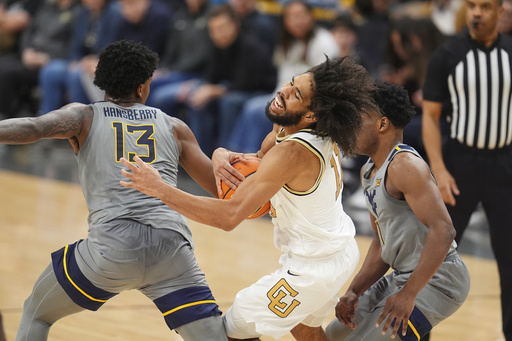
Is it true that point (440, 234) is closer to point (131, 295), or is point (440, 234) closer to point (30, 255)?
point (131, 295)

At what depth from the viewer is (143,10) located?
34.6ft

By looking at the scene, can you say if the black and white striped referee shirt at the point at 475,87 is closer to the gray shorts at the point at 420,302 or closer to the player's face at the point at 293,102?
the gray shorts at the point at 420,302

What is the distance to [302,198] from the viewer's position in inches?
127

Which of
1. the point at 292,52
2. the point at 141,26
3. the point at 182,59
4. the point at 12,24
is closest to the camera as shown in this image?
the point at 292,52

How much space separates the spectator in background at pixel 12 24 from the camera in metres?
11.8

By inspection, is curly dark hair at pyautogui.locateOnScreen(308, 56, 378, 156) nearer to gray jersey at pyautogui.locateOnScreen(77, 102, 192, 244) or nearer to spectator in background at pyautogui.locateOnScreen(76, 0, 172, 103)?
gray jersey at pyautogui.locateOnScreen(77, 102, 192, 244)

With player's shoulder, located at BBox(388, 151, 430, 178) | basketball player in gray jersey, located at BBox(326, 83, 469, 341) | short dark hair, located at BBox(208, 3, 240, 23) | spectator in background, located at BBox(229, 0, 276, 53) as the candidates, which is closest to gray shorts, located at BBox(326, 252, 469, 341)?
basketball player in gray jersey, located at BBox(326, 83, 469, 341)

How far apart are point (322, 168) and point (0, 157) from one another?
8.17m

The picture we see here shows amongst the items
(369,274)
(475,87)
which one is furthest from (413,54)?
(369,274)

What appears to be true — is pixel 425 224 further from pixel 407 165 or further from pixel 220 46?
pixel 220 46

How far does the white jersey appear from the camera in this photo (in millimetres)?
3207

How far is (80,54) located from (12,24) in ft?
4.60

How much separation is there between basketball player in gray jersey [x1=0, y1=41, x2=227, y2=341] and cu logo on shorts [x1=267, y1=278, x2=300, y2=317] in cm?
28

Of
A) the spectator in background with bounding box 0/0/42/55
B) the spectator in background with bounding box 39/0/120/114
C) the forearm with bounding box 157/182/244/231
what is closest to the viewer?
the forearm with bounding box 157/182/244/231
